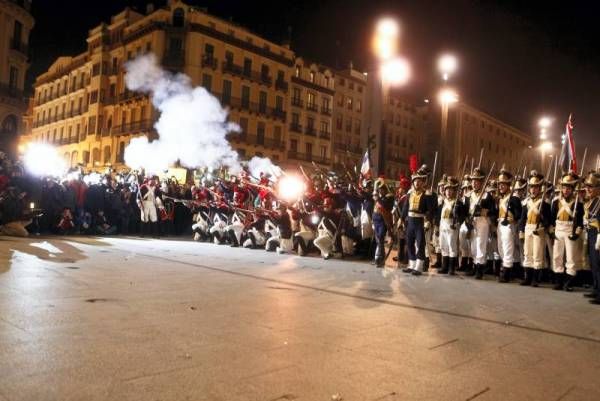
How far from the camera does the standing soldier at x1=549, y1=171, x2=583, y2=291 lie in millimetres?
8930

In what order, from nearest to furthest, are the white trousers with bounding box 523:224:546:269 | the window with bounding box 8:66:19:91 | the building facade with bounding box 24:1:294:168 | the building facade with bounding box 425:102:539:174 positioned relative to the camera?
the white trousers with bounding box 523:224:546:269 < the window with bounding box 8:66:19:91 < the building facade with bounding box 24:1:294:168 < the building facade with bounding box 425:102:539:174

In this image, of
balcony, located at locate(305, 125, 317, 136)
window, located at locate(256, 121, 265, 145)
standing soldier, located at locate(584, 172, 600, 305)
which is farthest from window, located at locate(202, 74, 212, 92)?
standing soldier, located at locate(584, 172, 600, 305)

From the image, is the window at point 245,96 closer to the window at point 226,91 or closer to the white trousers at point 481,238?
the window at point 226,91

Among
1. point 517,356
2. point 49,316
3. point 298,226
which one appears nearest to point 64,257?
point 49,316

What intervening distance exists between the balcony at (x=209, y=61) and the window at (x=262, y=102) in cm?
730

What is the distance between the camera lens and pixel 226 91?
52.2m

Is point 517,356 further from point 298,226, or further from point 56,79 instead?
point 56,79

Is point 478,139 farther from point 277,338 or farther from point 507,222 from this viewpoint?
point 277,338

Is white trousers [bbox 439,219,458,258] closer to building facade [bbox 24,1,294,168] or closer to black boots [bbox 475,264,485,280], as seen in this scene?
black boots [bbox 475,264,485,280]

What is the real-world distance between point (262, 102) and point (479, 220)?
47951mm

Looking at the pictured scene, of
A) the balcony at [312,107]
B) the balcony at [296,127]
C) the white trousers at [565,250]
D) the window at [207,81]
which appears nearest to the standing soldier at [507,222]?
the white trousers at [565,250]

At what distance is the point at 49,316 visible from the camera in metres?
5.00

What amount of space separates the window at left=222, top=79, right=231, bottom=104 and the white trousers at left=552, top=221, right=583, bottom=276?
4524 centimetres

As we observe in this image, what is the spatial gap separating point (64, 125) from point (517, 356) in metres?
71.7
